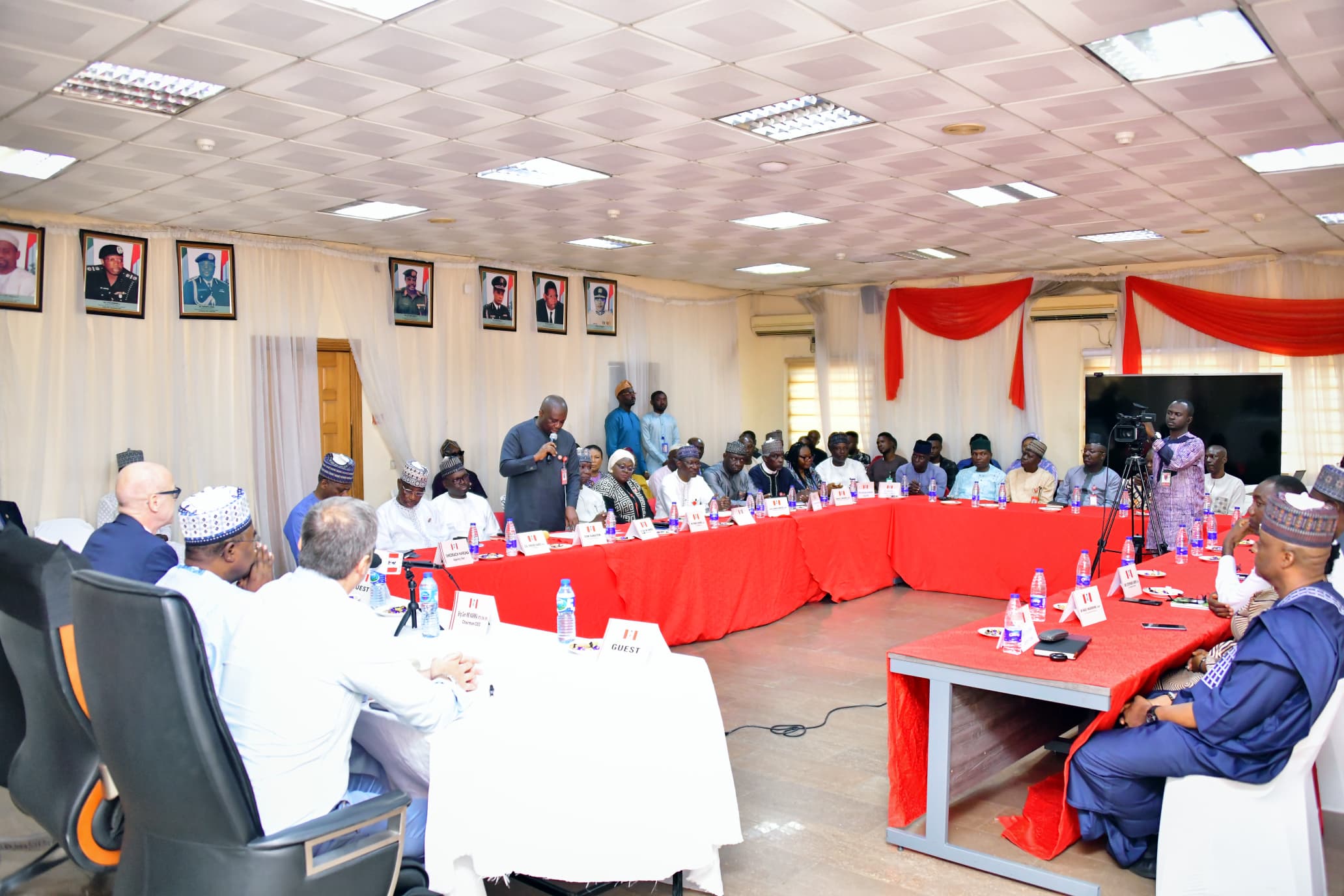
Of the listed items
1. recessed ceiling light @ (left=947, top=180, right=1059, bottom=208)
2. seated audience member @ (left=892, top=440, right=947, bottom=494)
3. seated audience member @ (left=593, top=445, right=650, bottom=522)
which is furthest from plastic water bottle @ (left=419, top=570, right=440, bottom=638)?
seated audience member @ (left=892, top=440, right=947, bottom=494)

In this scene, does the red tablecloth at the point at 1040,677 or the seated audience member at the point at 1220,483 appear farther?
the seated audience member at the point at 1220,483

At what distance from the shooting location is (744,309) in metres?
11.6

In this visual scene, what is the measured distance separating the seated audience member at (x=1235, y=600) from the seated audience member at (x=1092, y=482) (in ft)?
10.3

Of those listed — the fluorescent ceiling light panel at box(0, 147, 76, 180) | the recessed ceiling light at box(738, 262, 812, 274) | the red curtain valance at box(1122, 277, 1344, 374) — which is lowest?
the red curtain valance at box(1122, 277, 1344, 374)

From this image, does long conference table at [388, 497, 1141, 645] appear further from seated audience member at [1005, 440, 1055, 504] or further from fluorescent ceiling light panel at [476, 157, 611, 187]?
fluorescent ceiling light panel at [476, 157, 611, 187]

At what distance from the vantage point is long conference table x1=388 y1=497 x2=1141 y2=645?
4883 millimetres

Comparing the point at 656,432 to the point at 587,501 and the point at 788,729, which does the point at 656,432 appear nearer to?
the point at 587,501

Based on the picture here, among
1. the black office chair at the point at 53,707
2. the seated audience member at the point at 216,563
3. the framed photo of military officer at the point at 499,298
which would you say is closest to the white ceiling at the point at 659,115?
the framed photo of military officer at the point at 499,298

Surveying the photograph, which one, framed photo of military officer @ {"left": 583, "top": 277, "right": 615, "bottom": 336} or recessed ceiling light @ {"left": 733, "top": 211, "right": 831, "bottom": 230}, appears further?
framed photo of military officer @ {"left": 583, "top": 277, "right": 615, "bottom": 336}

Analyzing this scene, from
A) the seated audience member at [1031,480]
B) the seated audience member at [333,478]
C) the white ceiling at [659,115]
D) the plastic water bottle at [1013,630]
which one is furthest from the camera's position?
the seated audience member at [1031,480]

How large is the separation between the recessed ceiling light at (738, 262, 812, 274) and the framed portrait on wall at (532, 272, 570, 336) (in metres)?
1.72

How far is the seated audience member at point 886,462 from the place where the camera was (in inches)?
372

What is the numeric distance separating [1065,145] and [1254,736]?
324 centimetres

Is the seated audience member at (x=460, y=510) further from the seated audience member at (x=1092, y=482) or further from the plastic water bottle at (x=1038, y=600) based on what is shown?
the seated audience member at (x=1092, y=482)
